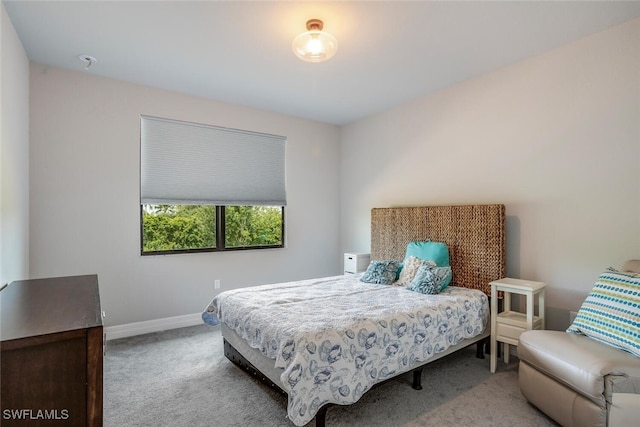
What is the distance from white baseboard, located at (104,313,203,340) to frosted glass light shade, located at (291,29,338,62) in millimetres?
3109

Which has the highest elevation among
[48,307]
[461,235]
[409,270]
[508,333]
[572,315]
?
[461,235]

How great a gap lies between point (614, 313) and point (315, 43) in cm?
254

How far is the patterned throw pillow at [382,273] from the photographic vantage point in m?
3.31

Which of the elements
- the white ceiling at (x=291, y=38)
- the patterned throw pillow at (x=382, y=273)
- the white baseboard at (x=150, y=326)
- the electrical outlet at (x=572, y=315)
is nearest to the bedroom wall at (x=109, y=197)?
the white baseboard at (x=150, y=326)

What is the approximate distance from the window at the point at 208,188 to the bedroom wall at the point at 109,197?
0.12 metres

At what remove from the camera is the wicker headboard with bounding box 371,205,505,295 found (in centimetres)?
298

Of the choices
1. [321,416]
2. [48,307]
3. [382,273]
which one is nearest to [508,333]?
[382,273]

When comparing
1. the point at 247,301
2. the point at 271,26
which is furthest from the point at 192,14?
the point at 247,301

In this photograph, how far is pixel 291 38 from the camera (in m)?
2.51

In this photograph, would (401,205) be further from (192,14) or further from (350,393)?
(192,14)

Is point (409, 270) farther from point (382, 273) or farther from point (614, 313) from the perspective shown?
point (614, 313)

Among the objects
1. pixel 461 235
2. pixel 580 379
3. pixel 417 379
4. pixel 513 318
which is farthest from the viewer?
pixel 461 235

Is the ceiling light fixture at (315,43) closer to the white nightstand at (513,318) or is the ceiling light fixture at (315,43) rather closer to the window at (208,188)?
the window at (208,188)

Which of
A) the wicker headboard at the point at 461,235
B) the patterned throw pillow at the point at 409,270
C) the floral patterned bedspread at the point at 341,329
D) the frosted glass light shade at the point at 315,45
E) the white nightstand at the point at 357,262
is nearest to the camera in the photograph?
the floral patterned bedspread at the point at 341,329
